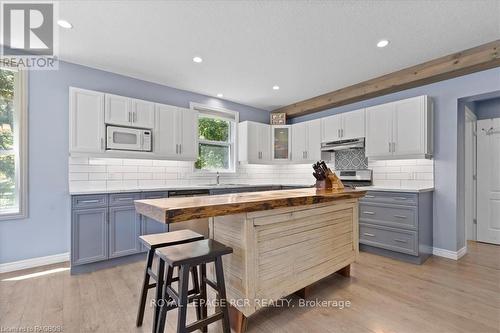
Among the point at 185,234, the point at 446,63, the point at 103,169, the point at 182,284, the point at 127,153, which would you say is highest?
the point at 446,63

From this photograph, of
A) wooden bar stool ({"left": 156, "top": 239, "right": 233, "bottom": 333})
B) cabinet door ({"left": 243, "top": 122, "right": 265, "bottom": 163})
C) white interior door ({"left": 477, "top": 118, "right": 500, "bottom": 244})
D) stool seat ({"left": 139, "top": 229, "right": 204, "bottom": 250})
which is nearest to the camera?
wooden bar stool ({"left": 156, "top": 239, "right": 233, "bottom": 333})

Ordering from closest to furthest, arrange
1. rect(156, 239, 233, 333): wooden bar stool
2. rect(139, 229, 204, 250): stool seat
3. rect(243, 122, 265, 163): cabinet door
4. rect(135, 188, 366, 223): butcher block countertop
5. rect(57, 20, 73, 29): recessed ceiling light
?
rect(135, 188, 366, 223): butcher block countertop
rect(156, 239, 233, 333): wooden bar stool
rect(139, 229, 204, 250): stool seat
rect(57, 20, 73, 29): recessed ceiling light
rect(243, 122, 265, 163): cabinet door

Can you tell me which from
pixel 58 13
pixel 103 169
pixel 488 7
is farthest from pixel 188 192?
pixel 488 7

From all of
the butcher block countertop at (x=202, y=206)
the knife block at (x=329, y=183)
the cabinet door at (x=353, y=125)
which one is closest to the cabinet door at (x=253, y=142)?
the cabinet door at (x=353, y=125)

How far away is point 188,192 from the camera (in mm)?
3518

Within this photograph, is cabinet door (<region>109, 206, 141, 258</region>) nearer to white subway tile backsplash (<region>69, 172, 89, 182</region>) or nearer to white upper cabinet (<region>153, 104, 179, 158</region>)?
white subway tile backsplash (<region>69, 172, 89, 182</region>)

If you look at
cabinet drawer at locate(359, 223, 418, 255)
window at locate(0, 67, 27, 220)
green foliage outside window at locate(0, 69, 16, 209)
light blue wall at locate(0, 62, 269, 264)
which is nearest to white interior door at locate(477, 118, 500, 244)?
cabinet drawer at locate(359, 223, 418, 255)

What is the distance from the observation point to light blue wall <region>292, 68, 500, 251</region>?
Result: 319 centimetres

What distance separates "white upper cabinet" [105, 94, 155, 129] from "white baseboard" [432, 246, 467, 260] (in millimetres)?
4425

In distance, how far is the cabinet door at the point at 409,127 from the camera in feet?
10.7

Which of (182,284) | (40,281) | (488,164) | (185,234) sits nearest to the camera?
(182,284)

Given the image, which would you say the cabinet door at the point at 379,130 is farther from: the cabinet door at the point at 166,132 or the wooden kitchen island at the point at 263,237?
the cabinet door at the point at 166,132

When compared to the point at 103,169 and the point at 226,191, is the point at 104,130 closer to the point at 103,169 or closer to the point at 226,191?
the point at 103,169

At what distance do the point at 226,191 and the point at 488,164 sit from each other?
428cm
